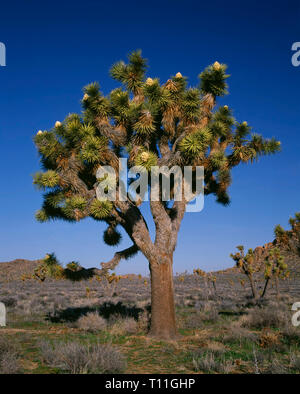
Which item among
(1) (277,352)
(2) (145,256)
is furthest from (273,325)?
(2) (145,256)

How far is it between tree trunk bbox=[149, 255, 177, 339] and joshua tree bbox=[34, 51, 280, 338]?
26 millimetres

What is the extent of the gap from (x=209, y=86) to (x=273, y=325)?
8.17m

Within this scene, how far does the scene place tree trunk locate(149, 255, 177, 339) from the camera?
8680 millimetres

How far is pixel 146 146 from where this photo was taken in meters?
8.95

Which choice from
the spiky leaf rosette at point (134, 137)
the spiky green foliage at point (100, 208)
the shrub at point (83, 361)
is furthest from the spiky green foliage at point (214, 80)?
the shrub at point (83, 361)

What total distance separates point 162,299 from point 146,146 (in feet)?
14.5

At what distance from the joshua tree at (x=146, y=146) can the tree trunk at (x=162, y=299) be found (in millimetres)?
26

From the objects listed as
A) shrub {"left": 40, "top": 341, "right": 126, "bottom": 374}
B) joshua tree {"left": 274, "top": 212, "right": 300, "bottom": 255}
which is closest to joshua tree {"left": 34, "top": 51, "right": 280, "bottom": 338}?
shrub {"left": 40, "top": 341, "right": 126, "bottom": 374}

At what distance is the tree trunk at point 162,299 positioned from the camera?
28.5 ft

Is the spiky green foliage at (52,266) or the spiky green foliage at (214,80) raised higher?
the spiky green foliage at (214,80)

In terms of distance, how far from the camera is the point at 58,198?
365 inches

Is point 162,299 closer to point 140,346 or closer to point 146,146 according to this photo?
point 140,346

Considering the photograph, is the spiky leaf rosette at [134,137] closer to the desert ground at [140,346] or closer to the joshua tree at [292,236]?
the desert ground at [140,346]
